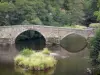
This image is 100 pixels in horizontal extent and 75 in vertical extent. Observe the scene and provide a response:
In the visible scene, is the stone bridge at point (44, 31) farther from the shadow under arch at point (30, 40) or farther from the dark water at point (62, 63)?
the dark water at point (62, 63)

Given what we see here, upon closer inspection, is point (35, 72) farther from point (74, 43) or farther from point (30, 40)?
point (30, 40)

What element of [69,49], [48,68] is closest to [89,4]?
[69,49]

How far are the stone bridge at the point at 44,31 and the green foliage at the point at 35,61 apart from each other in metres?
15.0

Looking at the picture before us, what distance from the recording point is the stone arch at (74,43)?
61.8 meters

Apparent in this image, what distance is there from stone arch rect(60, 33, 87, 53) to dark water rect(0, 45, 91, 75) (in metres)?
1.74

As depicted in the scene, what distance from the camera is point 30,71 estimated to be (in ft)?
148

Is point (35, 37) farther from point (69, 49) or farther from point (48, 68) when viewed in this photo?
point (48, 68)

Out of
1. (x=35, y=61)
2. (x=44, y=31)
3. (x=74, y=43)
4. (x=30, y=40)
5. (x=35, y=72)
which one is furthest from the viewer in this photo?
(x=30, y=40)

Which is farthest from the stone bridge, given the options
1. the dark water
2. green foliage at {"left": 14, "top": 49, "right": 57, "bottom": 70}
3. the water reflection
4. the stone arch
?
the water reflection

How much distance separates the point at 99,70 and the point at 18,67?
10.2 metres

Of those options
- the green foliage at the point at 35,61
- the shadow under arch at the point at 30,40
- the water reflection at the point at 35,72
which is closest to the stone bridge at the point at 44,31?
the shadow under arch at the point at 30,40

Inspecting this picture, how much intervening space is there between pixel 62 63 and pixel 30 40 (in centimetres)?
2178

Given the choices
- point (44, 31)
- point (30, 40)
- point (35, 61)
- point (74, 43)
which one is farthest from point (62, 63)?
point (30, 40)

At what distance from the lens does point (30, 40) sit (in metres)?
70.2
